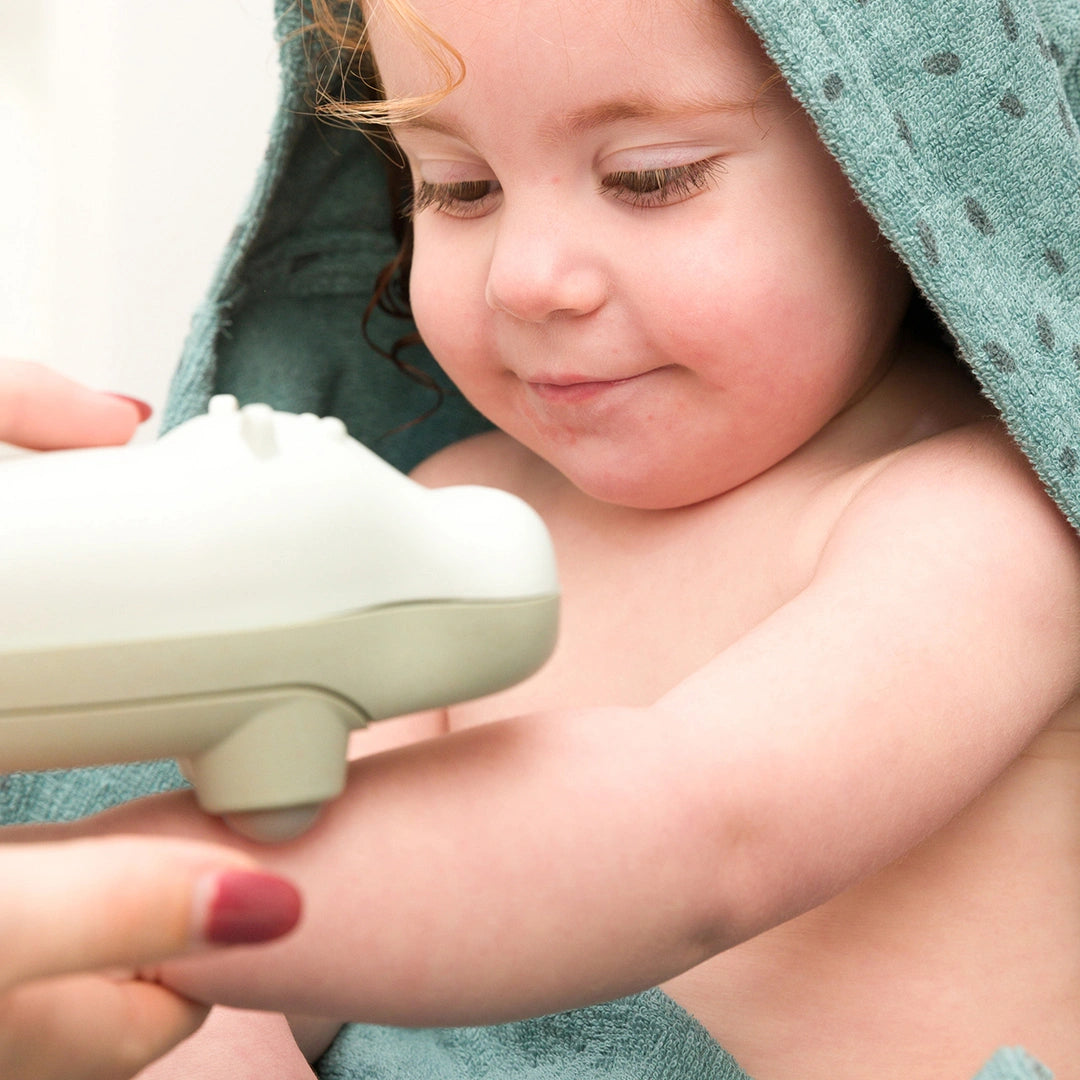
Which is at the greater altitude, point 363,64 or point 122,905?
point 363,64

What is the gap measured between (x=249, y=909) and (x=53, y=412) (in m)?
0.25

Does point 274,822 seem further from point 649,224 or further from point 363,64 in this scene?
point 363,64

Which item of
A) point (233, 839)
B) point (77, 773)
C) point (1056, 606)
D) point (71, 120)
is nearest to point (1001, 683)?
point (1056, 606)

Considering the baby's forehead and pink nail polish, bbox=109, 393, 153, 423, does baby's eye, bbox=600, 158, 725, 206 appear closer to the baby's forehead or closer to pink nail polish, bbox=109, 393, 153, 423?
the baby's forehead

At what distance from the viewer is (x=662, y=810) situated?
0.45 m

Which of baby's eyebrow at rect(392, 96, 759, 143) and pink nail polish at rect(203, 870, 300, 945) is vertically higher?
baby's eyebrow at rect(392, 96, 759, 143)

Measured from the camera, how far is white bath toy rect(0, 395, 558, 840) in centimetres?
39

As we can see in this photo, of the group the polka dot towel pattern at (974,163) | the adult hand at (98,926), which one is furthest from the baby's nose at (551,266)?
the adult hand at (98,926)

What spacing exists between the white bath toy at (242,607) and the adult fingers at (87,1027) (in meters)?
0.06

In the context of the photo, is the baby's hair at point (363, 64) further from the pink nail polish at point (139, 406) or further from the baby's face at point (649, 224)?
the pink nail polish at point (139, 406)

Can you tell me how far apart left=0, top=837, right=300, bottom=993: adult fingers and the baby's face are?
396 mm

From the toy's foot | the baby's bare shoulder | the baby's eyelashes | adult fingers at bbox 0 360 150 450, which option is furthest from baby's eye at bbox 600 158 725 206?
the toy's foot

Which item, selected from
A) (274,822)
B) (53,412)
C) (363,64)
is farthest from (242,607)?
(363,64)

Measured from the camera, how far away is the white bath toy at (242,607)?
387 millimetres
